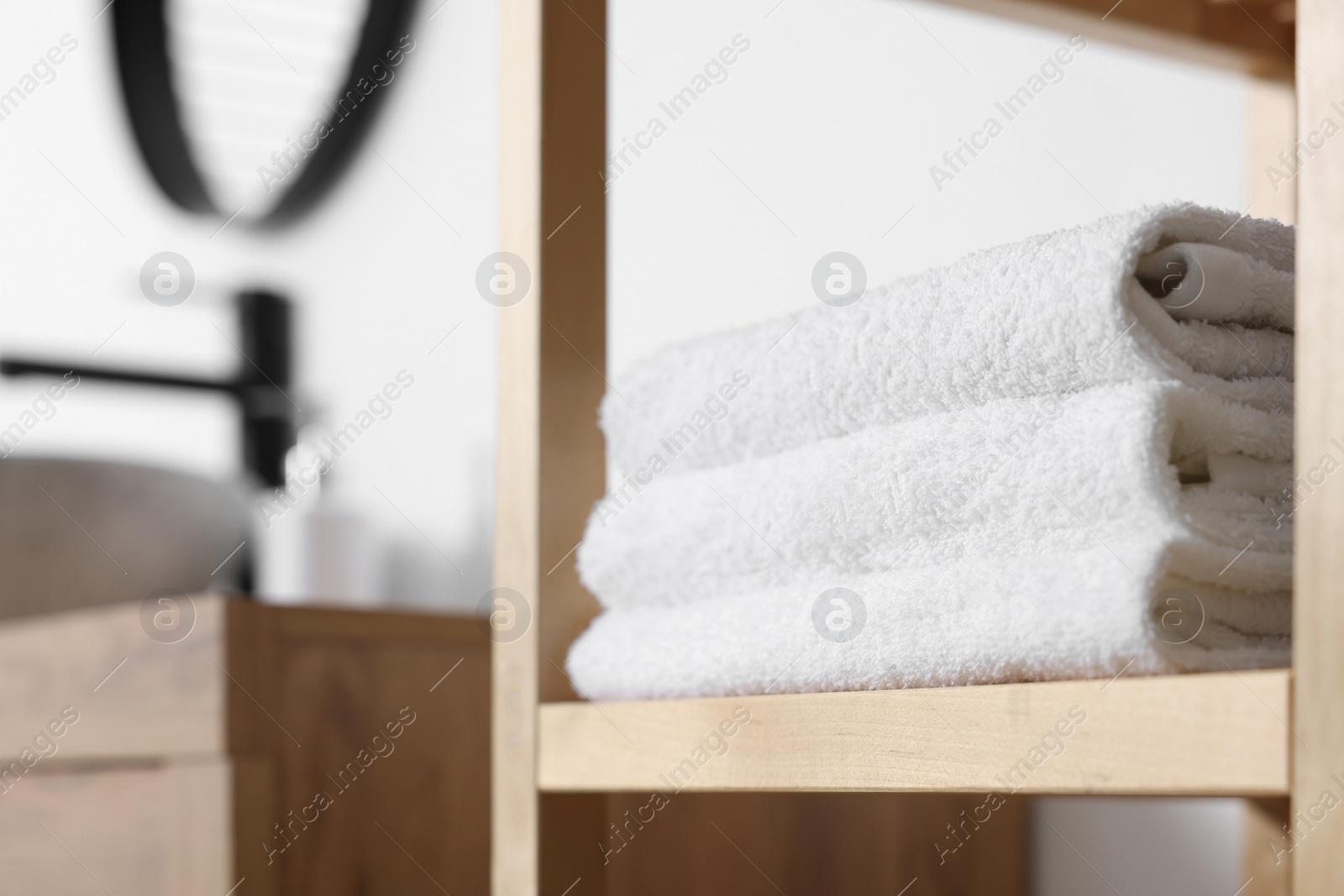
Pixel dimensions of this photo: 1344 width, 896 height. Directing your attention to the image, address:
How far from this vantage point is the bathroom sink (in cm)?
111

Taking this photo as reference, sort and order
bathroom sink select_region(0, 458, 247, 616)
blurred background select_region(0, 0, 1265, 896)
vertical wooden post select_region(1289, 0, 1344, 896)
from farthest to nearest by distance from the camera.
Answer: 1. bathroom sink select_region(0, 458, 247, 616)
2. blurred background select_region(0, 0, 1265, 896)
3. vertical wooden post select_region(1289, 0, 1344, 896)

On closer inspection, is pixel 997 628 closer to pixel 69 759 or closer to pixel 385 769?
pixel 385 769

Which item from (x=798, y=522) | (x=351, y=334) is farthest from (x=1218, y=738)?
(x=351, y=334)

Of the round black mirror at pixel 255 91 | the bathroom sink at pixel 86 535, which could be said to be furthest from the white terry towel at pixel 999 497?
the round black mirror at pixel 255 91

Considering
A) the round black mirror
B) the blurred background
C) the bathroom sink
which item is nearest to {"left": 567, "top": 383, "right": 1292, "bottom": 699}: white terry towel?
the blurred background

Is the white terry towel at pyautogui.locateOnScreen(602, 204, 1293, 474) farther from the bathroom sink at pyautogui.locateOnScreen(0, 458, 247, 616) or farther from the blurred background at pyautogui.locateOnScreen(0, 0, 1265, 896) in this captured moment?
the bathroom sink at pyautogui.locateOnScreen(0, 458, 247, 616)

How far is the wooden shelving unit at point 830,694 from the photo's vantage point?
0.31 m

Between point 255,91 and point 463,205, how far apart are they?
0.35 m

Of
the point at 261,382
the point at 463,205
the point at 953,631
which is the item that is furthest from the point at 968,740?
the point at 261,382

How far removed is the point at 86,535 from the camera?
1.12 metres

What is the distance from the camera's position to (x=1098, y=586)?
373 mm

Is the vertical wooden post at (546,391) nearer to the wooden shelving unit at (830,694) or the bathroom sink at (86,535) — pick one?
the wooden shelving unit at (830,694)

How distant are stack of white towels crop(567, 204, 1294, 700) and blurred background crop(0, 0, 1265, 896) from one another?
35 centimetres

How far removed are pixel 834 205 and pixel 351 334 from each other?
30.6 inches
